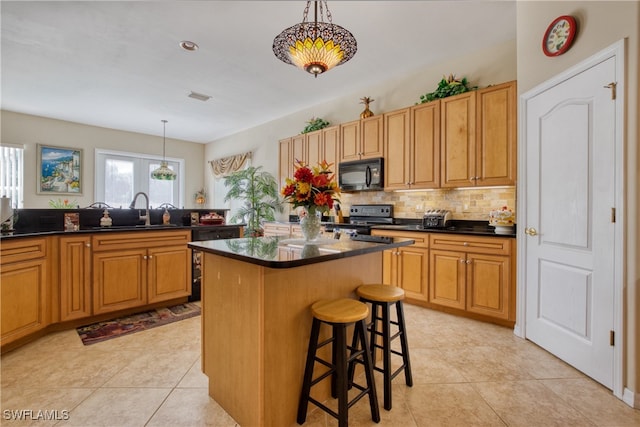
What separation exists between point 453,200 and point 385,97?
178 centimetres

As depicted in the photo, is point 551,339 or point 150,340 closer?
point 551,339

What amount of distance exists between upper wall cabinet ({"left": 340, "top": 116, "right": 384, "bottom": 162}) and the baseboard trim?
3046mm

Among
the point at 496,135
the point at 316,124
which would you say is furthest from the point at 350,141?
the point at 496,135

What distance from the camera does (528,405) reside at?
5.66 ft

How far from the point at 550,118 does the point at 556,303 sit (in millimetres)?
1461

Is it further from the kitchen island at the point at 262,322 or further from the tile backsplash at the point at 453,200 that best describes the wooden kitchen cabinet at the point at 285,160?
the kitchen island at the point at 262,322

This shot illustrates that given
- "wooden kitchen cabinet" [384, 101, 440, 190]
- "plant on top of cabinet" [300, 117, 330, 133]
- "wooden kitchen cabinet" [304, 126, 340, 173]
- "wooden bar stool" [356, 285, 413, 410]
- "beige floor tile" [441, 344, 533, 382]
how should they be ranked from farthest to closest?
"plant on top of cabinet" [300, 117, 330, 133] → "wooden kitchen cabinet" [304, 126, 340, 173] → "wooden kitchen cabinet" [384, 101, 440, 190] → "beige floor tile" [441, 344, 533, 382] → "wooden bar stool" [356, 285, 413, 410]

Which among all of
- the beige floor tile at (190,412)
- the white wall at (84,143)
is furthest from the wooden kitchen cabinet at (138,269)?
the white wall at (84,143)

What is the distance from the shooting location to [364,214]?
444 cm

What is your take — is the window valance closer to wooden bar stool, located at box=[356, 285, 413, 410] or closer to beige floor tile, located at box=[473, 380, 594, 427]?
wooden bar stool, located at box=[356, 285, 413, 410]

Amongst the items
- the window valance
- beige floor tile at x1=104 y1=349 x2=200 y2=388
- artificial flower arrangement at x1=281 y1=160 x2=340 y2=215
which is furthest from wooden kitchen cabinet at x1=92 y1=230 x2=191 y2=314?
the window valance

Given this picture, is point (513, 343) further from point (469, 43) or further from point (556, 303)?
point (469, 43)

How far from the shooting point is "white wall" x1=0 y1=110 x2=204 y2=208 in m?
5.45

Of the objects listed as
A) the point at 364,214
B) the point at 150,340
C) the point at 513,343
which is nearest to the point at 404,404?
the point at 513,343
